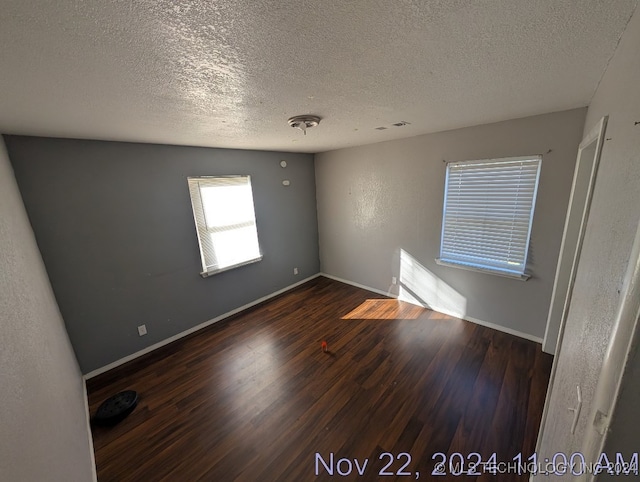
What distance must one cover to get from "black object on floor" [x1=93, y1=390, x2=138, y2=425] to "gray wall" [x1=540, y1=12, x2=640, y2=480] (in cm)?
277

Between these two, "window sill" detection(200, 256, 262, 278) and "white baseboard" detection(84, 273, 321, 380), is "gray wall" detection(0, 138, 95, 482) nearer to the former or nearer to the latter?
"white baseboard" detection(84, 273, 321, 380)

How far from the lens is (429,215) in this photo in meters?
2.97

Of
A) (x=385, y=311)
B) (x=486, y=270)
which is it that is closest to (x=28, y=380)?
(x=385, y=311)

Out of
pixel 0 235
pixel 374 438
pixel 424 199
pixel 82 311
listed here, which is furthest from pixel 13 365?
pixel 424 199

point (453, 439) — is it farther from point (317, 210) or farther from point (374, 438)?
point (317, 210)

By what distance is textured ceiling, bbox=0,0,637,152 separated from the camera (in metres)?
0.70

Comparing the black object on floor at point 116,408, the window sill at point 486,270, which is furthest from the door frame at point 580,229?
the black object on floor at point 116,408

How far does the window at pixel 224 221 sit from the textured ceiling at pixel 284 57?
46.9 inches

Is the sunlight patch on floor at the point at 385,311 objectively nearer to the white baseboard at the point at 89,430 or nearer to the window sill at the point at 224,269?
the window sill at the point at 224,269

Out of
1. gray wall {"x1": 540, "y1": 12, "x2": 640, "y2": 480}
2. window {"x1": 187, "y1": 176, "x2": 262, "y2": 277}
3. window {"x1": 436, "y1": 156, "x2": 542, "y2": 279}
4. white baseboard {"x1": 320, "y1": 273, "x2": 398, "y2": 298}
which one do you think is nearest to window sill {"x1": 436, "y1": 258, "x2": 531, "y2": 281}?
window {"x1": 436, "y1": 156, "x2": 542, "y2": 279}

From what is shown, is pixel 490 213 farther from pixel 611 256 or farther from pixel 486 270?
pixel 611 256

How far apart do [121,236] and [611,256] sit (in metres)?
3.36

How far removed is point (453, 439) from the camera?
1.62 meters

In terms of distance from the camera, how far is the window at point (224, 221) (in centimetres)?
290
